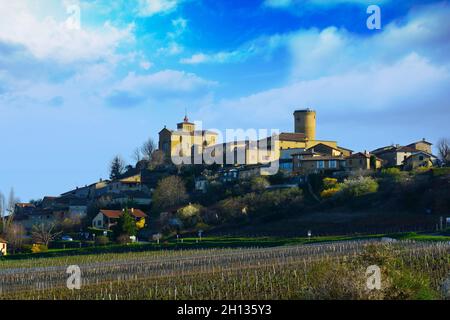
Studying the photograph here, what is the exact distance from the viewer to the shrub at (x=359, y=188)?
66.6m

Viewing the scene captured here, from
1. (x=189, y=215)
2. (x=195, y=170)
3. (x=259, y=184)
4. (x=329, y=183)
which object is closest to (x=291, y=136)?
(x=195, y=170)

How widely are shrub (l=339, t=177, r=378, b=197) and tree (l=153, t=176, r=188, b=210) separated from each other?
69.1 ft

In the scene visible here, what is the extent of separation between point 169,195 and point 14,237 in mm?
17375

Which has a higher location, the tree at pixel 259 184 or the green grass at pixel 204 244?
the tree at pixel 259 184

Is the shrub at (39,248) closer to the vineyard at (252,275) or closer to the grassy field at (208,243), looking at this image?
the grassy field at (208,243)

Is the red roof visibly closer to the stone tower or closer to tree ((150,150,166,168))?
tree ((150,150,166,168))

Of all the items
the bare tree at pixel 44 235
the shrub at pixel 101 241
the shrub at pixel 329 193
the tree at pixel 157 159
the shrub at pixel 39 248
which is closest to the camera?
the shrub at pixel 101 241

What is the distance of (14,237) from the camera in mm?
73750

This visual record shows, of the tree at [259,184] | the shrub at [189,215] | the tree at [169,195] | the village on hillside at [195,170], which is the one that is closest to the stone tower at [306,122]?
the village on hillside at [195,170]

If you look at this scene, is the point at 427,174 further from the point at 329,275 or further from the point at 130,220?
the point at 329,275

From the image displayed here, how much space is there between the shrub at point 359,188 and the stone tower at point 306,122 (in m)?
39.3

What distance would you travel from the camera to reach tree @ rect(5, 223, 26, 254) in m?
72.1

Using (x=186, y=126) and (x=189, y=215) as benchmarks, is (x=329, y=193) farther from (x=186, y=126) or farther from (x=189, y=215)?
(x=186, y=126)
